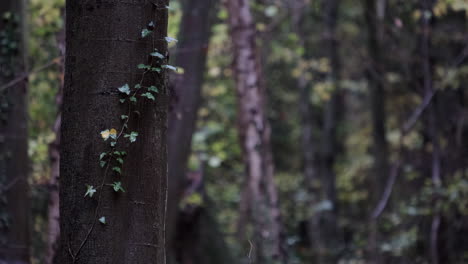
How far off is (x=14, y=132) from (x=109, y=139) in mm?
5443

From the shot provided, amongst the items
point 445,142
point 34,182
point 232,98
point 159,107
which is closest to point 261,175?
point 34,182

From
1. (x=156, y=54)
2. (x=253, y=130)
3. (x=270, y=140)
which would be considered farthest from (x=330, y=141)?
(x=156, y=54)

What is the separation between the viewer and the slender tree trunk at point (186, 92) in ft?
31.9

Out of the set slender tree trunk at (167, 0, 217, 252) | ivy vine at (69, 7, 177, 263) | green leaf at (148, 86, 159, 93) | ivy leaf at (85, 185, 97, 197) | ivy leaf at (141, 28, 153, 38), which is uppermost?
slender tree trunk at (167, 0, 217, 252)

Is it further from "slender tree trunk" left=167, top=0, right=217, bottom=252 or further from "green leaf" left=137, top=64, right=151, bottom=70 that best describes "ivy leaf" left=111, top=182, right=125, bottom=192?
"slender tree trunk" left=167, top=0, right=217, bottom=252

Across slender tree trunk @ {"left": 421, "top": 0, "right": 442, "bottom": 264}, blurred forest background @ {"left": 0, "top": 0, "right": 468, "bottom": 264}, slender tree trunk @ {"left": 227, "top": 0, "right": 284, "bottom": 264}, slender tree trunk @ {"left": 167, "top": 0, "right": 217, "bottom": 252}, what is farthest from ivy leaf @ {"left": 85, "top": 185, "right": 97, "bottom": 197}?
slender tree trunk @ {"left": 421, "top": 0, "right": 442, "bottom": 264}

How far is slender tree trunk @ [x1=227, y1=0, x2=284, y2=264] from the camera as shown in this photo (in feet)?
30.1

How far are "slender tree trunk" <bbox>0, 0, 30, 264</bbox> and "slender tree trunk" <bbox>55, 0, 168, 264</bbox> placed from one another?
16.3 ft

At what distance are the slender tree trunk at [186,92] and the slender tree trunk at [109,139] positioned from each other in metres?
6.60

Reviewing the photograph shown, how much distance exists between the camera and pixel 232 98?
647 inches

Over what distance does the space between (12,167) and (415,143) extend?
8641mm

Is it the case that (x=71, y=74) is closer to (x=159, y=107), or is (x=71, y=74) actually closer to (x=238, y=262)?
(x=159, y=107)

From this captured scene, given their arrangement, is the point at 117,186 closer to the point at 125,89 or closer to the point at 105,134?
the point at 105,134

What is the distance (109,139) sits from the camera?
291 cm
